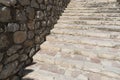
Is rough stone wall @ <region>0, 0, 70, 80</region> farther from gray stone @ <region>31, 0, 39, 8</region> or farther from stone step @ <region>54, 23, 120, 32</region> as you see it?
stone step @ <region>54, 23, 120, 32</region>

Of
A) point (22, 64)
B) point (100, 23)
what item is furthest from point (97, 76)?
point (100, 23)

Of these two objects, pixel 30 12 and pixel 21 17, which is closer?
pixel 21 17

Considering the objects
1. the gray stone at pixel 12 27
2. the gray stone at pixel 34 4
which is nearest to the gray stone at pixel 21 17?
the gray stone at pixel 12 27

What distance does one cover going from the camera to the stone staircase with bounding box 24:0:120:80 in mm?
2432

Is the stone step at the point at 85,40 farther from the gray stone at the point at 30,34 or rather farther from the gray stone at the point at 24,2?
the gray stone at the point at 24,2

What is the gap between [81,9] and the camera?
4883mm

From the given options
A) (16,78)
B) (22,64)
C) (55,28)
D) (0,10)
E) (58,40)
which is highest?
(0,10)

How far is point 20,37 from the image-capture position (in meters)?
2.48

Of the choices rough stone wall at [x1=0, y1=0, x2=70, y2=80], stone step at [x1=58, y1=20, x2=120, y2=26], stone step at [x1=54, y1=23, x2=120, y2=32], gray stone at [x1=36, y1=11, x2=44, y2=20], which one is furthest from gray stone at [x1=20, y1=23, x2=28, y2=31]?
stone step at [x1=58, y1=20, x2=120, y2=26]

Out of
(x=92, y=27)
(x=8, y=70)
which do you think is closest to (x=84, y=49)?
(x=92, y=27)

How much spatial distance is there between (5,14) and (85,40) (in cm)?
200

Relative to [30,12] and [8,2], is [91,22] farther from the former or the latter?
[8,2]

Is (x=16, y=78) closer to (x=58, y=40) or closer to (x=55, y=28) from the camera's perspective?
(x=58, y=40)

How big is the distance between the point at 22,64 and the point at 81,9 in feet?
10.6
